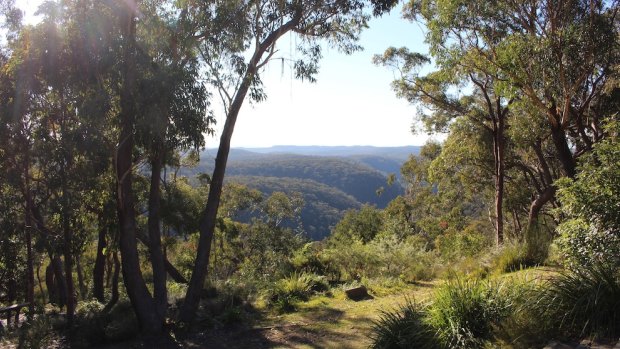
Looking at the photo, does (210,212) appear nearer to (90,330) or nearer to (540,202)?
(90,330)

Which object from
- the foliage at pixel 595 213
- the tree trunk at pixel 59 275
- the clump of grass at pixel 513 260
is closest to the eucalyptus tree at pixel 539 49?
the clump of grass at pixel 513 260

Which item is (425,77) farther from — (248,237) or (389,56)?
(248,237)

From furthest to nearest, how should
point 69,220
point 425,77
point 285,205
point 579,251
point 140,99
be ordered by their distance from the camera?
1. point 285,205
2. point 425,77
3. point 69,220
4. point 140,99
5. point 579,251

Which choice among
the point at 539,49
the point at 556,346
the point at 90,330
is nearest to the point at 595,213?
the point at 556,346

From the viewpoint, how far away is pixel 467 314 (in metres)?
5.19

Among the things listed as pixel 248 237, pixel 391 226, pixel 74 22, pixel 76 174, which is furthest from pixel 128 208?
pixel 391 226

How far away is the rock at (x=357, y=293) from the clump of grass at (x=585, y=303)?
6.23m

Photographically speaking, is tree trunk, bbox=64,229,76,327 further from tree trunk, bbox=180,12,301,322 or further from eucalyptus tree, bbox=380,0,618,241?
eucalyptus tree, bbox=380,0,618,241

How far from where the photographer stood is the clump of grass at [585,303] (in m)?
4.41

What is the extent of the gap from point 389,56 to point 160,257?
991cm

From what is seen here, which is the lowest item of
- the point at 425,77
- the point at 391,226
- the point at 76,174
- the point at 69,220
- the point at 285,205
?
Answer: the point at 391,226

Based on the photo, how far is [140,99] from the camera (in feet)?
26.8

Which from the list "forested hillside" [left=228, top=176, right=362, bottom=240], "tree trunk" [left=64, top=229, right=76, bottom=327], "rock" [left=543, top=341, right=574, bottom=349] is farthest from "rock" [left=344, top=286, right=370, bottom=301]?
"forested hillside" [left=228, top=176, right=362, bottom=240]

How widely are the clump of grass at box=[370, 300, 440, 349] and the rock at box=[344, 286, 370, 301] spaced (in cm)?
507
